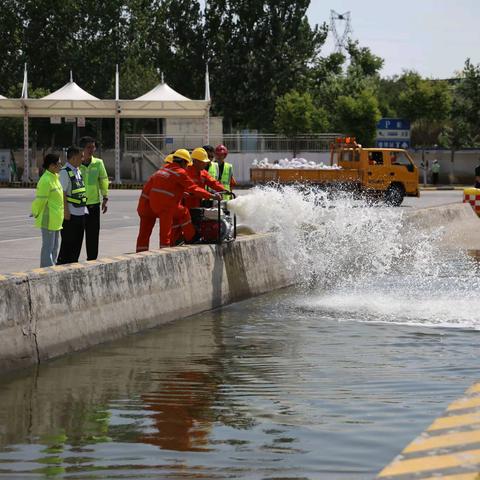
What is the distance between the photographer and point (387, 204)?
128ft

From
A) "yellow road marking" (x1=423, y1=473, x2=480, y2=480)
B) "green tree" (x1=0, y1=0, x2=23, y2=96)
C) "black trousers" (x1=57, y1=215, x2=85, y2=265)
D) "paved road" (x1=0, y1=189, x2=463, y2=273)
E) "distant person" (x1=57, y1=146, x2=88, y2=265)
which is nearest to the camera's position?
"yellow road marking" (x1=423, y1=473, x2=480, y2=480)

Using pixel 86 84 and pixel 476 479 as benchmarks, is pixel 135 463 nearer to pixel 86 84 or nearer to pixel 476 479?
pixel 476 479

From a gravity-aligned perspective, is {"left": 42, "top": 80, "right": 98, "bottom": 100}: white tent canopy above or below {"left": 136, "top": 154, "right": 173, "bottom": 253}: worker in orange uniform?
above

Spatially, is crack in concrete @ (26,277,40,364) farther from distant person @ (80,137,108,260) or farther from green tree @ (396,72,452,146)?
green tree @ (396,72,452,146)

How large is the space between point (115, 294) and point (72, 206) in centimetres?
268

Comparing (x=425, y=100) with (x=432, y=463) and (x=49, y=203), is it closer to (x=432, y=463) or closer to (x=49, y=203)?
(x=49, y=203)

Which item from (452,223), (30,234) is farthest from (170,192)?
(452,223)

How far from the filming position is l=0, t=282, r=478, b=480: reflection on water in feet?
23.1

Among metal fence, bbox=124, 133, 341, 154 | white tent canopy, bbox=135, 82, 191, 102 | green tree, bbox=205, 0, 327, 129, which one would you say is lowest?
metal fence, bbox=124, 133, 341, 154

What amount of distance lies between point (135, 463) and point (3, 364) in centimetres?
311

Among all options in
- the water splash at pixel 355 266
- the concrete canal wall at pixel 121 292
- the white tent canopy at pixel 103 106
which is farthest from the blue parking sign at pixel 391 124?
the concrete canal wall at pixel 121 292

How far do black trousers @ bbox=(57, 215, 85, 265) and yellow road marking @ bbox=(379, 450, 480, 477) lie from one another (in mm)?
9220

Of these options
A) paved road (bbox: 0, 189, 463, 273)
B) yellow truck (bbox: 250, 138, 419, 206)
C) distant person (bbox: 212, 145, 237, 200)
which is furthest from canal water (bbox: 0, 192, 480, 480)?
yellow truck (bbox: 250, 138, 419, 206)

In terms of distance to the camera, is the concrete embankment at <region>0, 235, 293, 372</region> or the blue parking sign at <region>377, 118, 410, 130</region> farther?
the blue parking sign at <region>377, 118, 410, 130</region>
